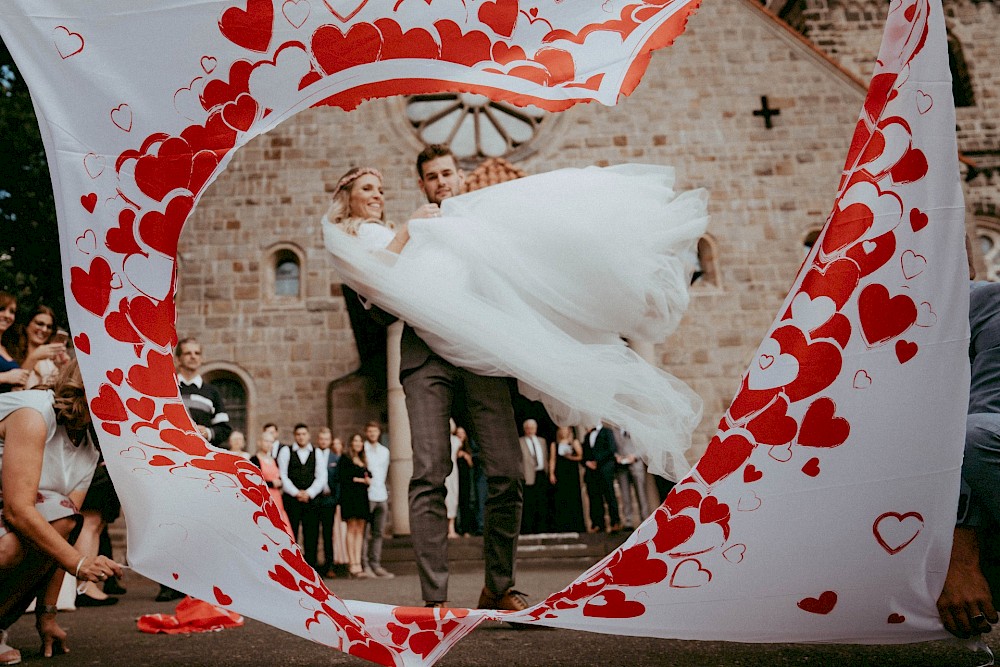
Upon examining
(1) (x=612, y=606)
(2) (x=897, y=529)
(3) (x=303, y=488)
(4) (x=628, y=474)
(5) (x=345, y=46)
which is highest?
(5) (x=345, y=46)

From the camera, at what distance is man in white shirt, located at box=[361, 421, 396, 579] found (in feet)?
27.3

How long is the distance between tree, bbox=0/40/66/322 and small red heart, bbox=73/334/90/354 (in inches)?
359

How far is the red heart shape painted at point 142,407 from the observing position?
2.23 metres

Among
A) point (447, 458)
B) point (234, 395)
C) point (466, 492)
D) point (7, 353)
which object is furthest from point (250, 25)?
point (234, 395)

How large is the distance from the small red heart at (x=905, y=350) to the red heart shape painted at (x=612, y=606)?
0.86 meters

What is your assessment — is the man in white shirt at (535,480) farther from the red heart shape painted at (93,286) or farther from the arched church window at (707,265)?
the red heart shape painted at (93,286)

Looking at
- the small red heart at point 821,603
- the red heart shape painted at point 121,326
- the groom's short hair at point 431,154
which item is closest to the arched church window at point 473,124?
the groom's short hair at point 431,154

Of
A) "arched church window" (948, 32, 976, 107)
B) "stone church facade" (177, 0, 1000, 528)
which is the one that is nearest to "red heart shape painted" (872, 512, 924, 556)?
"stone church facade" (177, 0, 1000, 528)

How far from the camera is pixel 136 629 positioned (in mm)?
3719

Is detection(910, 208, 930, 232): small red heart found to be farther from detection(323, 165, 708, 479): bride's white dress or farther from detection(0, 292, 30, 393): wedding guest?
detection(0, 292, 30, 393): wedding guest

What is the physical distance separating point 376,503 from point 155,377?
6632mm

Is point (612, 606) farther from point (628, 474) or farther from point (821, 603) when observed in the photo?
point (628, 474)

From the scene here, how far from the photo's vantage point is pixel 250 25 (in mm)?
2439

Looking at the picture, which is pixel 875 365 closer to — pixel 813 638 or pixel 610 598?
pixel 813 638
